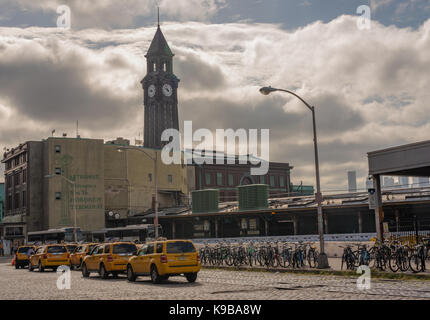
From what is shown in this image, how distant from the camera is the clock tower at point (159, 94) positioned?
128m

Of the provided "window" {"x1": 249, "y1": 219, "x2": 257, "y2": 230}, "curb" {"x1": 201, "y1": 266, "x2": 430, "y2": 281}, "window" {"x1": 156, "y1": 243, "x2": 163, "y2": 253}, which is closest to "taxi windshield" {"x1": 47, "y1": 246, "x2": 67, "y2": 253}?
"curb" {"x1": 201, "y1": 266, "x2": 430, "y2": 281}

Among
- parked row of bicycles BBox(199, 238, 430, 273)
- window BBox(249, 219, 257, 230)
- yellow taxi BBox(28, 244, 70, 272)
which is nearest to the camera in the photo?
parked row of bicycles BBox(199, 238, 430, 273)

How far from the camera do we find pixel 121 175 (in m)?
97.6

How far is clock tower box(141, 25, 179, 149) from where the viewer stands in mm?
128500

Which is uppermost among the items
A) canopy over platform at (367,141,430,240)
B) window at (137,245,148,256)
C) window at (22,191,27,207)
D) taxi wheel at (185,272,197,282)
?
window at (22,191,27,207)

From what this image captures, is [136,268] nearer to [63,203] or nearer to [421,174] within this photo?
[421,174]

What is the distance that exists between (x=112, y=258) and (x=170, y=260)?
585 cm

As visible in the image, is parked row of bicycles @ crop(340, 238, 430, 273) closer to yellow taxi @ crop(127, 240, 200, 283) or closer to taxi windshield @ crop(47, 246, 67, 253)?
yellow taxi @ crop(127, 240, 200, 283)

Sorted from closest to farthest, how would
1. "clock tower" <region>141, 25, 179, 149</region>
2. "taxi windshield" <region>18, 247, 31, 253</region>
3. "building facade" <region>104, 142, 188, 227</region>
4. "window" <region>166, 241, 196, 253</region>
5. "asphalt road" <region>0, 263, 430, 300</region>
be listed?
"asphalt road" <region>0, 263, 430, 300</region> → "window" <region>166, 241, 196, 253</region> → "taxi windshield" <region>18, 247, 31, 253</region> → "building facade" <region>104, 142, 188, 227</region> → "clock tower" <region>141, 25, 179, 149</region>

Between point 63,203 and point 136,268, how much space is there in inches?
2733

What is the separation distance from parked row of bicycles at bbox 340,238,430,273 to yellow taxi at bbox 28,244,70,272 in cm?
1963

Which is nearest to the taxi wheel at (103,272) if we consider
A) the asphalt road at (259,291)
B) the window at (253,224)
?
the asphalt road at (259,291)
